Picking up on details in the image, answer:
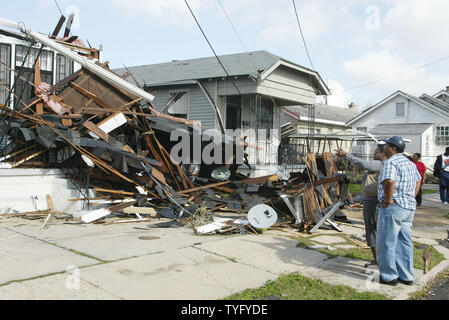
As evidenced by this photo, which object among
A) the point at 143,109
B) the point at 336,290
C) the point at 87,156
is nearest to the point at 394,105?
the point at 143,109

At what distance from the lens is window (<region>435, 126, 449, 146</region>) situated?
27.6m

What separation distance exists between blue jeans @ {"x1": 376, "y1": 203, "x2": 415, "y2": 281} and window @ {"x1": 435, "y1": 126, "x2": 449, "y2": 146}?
1047 inches

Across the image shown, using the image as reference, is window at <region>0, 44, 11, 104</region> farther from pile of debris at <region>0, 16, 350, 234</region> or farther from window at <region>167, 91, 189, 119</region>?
window at <region>167, 91, 189, 119</region>

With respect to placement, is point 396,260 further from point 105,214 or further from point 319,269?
point 105,214

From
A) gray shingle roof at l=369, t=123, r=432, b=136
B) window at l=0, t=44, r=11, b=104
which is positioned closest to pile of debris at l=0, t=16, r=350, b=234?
window at l=0, t=44, r=11, b=104

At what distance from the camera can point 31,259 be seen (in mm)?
5086

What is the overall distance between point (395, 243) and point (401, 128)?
26502mm

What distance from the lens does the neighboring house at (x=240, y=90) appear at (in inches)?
611

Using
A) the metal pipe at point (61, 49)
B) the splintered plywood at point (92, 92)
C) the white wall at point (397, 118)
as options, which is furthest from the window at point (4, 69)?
the white wall at point (397, 118)

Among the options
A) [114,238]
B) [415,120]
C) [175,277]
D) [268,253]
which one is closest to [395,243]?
[268,253]

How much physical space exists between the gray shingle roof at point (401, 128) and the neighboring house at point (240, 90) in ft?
40.6

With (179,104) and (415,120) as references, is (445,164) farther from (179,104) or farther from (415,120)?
(415,120)

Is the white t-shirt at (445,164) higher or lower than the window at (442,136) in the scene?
lower

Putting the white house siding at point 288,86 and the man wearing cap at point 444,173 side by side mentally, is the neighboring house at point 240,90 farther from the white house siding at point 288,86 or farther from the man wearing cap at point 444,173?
the man wearing cap at point 444,173
